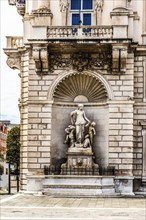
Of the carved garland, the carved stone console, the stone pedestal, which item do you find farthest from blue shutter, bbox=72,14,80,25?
the stone pedestal

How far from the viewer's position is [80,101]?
111 feet

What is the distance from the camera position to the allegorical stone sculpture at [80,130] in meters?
32.5

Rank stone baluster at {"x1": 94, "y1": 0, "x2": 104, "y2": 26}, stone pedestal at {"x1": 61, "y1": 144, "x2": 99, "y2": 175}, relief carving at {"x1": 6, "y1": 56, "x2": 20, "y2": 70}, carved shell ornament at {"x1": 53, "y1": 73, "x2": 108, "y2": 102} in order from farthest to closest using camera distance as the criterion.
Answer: relief carving at {"x1": 6, "y1": 56, "x2": 20, "y2": 70}
stone baluster at {"x1": 94, "y1": 0, "x2": 104, "y2": 26}
carved shell ornament at {"x1": 53, "y1": 73, "x2": 108, "y2": 102}
stone pedestal at {"x1": 61, "y1": 144, "x2": 99, "y2": 175}

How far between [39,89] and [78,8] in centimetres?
513

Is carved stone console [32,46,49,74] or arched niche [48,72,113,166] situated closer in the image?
carved stone console [32,46,49,74]

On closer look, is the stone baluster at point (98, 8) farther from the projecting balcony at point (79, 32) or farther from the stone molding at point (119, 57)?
the stone molding at point (119, 57)

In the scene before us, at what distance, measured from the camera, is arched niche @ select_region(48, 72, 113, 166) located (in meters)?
33.0

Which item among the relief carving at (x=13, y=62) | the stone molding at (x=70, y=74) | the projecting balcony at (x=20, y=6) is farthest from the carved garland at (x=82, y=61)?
the projecting balcony at (x=20, y=6)

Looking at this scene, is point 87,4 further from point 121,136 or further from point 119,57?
point 121,136

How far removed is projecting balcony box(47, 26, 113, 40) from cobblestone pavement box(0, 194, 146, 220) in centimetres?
856

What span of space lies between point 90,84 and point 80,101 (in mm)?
1101

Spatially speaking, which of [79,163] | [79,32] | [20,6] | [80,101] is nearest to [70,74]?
[80,101]

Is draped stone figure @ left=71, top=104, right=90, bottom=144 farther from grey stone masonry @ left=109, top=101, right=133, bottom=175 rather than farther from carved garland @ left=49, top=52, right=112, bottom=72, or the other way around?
carved garland @ left=49, top=52, right=112, bottom=72

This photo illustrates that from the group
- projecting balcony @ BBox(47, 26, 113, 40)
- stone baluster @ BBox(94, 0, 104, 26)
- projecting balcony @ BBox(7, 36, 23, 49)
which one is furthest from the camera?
projecting balcony @ BBox(7, 36, 23, 49)
